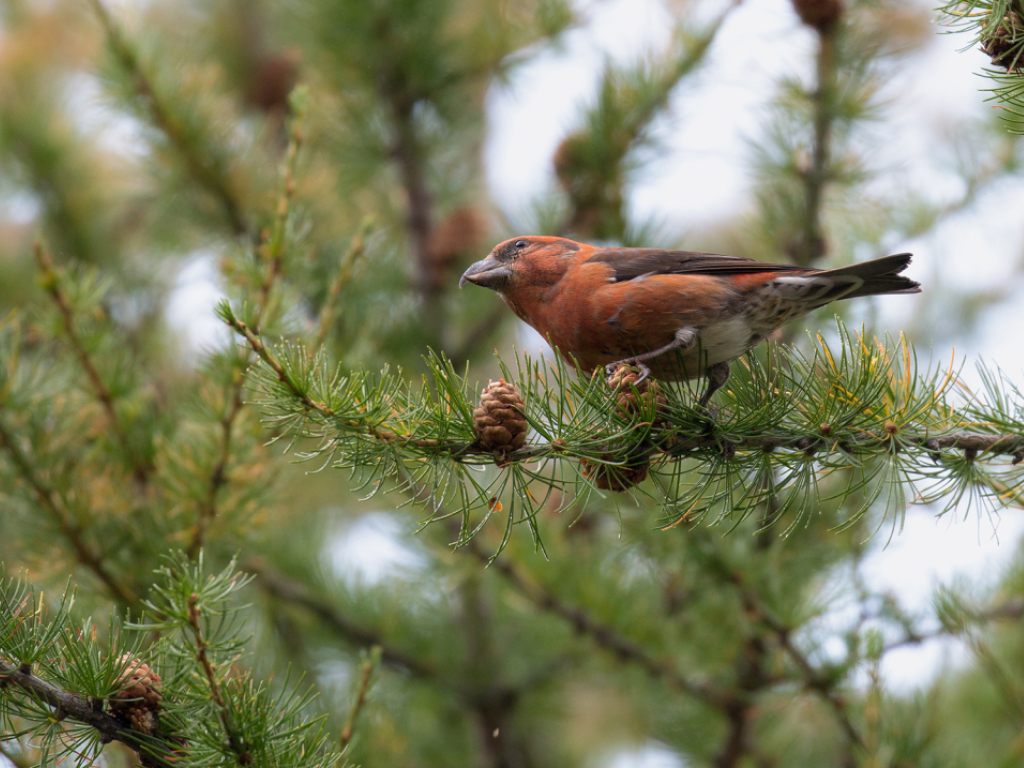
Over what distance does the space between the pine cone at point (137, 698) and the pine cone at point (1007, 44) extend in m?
2.41

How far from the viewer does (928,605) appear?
3570mm

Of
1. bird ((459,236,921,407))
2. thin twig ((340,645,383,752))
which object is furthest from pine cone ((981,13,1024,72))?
thin twig ((340,645,383,752))

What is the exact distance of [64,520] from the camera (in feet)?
9.55

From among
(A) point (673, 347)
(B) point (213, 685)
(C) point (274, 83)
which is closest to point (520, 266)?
(A) point (673, 347)

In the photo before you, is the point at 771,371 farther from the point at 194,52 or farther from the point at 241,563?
the point at 194,52

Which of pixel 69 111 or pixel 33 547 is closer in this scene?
pixel 33 547

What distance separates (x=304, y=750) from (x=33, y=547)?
1.64 metres

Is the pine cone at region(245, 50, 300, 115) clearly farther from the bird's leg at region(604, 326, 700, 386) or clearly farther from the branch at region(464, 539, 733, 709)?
the bird's leg at region(604, 326, 700, 386)

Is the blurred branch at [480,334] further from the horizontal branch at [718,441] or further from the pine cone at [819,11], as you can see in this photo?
the horizontal branch at [718,441]

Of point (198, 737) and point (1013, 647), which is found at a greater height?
A: point (1013, 647)

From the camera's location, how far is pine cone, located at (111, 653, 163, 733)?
5.97 ft

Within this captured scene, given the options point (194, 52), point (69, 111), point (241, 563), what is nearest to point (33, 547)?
point (241, 563)

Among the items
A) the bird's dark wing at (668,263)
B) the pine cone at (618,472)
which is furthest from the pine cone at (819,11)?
the pine cone at (618,472)

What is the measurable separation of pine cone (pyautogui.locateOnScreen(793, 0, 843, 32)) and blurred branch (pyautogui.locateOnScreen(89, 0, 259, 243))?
2.84 meters
